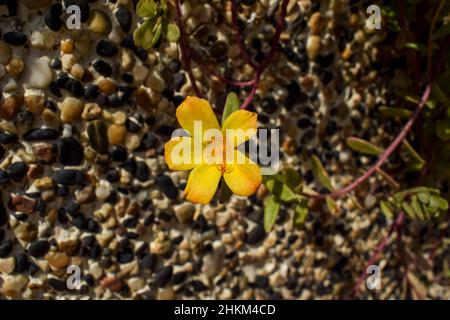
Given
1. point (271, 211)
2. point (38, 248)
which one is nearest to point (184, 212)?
point (271, 211)

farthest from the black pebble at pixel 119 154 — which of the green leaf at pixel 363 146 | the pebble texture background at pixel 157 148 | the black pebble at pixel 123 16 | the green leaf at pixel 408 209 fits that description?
the green leaf at pixel 408 209

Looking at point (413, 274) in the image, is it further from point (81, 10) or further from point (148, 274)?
point (81, 10)

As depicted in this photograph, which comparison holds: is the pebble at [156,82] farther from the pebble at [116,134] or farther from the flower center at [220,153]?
the flower center at [220,153]

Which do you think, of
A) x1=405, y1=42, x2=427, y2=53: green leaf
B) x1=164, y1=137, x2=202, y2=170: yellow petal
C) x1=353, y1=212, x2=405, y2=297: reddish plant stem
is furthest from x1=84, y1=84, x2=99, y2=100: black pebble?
x1=353, y1=212, x2=405, y2=297: reddish plant stem

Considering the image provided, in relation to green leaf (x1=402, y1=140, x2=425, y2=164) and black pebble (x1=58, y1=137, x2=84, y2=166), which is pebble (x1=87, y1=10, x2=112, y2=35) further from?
green leaf (x1=402, y1=140, x2=425, y2=164)

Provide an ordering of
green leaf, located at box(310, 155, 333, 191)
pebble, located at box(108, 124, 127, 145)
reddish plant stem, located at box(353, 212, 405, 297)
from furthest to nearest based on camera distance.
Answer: reddish plant stem, located at box(353, 212, 405, 297) → green leaf, located at box(310, 155, 333, 191) → pebble, located at box(108, 124, 127, 145)

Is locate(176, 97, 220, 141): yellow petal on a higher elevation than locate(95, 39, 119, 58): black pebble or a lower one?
lower
